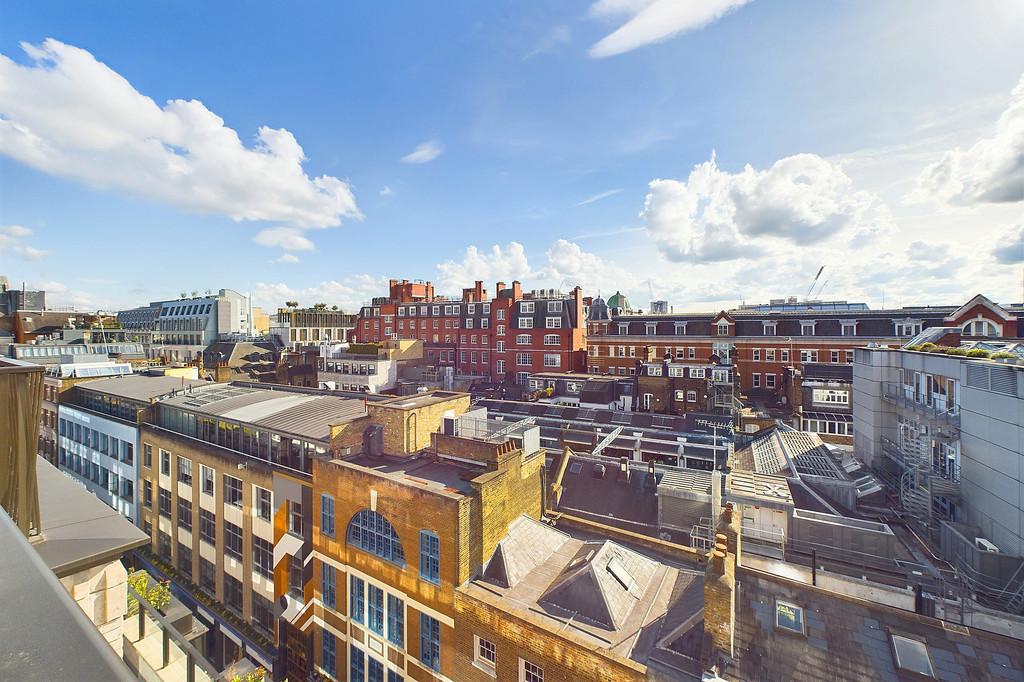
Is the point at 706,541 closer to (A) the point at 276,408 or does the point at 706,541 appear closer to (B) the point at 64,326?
(A) the point at 276,408

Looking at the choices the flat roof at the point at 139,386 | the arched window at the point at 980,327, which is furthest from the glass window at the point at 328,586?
the arched window at the point at 980,327

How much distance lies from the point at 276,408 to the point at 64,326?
225ft

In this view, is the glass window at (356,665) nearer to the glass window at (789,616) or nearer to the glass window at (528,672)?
the glass window at (528,672)

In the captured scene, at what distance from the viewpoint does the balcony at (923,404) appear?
1617cm

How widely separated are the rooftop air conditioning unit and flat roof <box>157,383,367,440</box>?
2290 cm

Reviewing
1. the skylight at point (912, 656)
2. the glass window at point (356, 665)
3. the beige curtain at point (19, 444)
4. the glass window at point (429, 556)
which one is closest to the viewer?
the beige curtain at point (19, 444)

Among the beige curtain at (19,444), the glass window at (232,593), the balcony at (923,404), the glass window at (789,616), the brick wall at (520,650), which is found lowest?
the glass window at (232,593)

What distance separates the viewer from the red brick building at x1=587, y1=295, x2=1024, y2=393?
4228 centimetres

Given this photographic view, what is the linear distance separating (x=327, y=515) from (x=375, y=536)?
3192 mm

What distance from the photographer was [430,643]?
15.0 m

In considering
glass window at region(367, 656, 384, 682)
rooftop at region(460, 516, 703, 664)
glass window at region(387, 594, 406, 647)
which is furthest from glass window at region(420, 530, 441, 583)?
glass window at region(367, 656, 384, 682)

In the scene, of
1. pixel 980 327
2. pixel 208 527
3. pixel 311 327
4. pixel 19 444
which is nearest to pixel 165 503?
pixel 208 527

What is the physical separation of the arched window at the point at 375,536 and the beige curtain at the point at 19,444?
1134 cm

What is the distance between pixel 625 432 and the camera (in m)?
32.7
